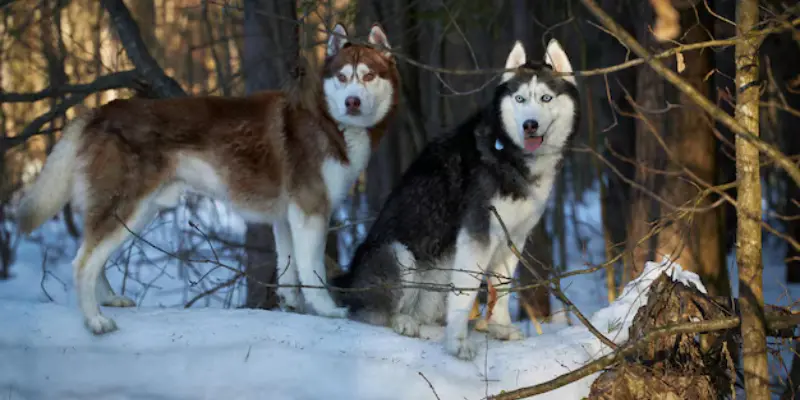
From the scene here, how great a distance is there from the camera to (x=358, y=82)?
5398 millimetres

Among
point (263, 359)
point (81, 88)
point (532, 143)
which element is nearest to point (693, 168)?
point (532, 143)

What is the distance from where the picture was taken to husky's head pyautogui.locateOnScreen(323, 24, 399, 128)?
5340 mm

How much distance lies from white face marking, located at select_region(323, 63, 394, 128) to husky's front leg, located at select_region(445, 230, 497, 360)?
1.03m

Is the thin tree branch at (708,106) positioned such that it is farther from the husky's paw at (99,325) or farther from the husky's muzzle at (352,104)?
the husky's paw at (99,325)

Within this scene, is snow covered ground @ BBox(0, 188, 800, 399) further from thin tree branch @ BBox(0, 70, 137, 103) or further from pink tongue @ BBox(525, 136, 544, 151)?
thin tree branch @ BBox(0, 70, 137, 103)

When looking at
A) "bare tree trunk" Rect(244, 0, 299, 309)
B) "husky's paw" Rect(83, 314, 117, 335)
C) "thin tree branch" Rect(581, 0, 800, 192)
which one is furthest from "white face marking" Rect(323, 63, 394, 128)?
"thin tree branch" Rect(581, 0, 800, 192)

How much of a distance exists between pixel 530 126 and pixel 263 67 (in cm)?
294

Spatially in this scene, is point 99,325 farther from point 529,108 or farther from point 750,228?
point 750,228

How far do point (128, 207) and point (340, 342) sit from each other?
1.45 metres

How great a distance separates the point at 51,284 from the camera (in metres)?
10.3

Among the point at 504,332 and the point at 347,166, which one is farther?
the point at 347,166

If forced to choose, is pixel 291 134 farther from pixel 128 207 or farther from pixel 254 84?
pixel 254 84

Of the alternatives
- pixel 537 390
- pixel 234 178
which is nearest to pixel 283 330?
pixel 234 178

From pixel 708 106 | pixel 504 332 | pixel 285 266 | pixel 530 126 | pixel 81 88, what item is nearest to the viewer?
pixel 708 106
